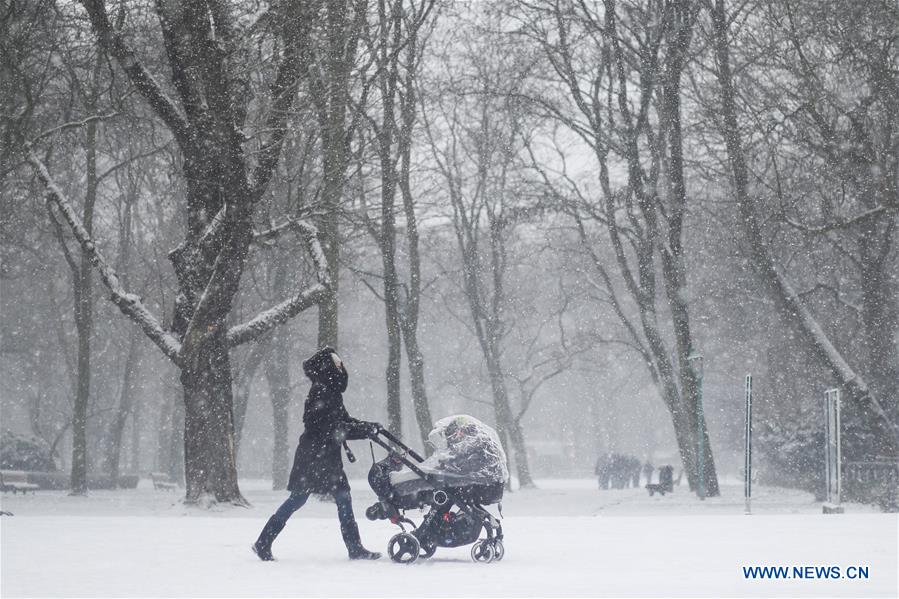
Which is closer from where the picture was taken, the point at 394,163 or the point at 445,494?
the point at 445,494

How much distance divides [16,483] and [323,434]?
23.9 metres


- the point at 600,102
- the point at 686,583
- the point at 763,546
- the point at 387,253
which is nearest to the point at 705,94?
the point at 600,102

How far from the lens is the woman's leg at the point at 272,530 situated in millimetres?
9430

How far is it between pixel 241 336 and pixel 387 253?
7.42m

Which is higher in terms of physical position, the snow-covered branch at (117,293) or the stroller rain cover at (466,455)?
the snow-covered branch at (117,293)

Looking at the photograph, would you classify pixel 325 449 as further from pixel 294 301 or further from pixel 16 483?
pixel 16 483

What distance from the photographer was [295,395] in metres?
53.6

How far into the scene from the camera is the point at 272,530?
31.1 ft

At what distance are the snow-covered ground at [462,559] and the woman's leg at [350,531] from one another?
0.18 metres

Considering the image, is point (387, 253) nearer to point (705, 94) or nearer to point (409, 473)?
point (705, 94)

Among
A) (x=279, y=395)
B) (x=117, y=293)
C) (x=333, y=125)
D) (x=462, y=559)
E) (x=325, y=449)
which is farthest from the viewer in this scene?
(x=279, y=395)

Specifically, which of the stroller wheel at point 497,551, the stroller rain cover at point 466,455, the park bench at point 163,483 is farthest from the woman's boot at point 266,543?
the park bench at point 163,483

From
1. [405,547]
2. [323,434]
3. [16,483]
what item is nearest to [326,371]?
[323,434]

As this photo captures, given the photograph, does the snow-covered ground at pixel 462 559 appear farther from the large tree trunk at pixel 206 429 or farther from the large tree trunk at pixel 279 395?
the large tree trunk at pixel 279 395
